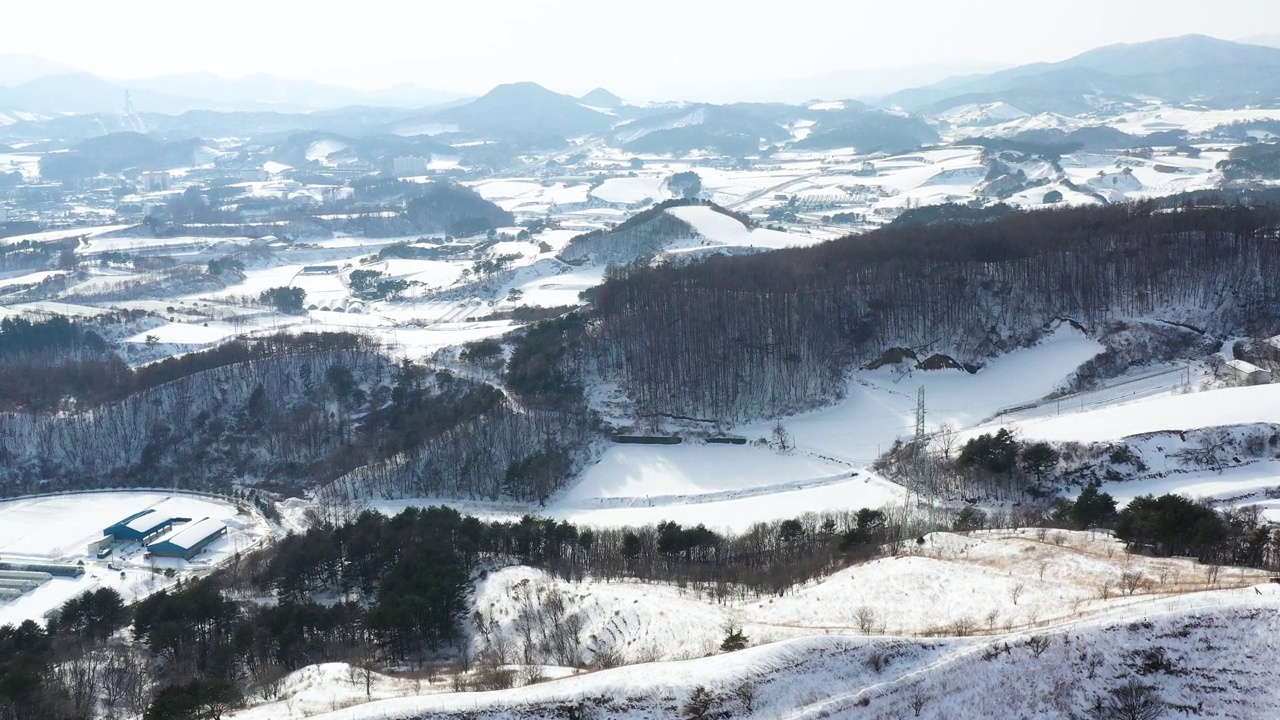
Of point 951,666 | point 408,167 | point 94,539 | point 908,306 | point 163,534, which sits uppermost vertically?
point 408,167

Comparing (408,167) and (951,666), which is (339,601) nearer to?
(951,666)

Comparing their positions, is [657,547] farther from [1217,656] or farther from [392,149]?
[392,149]

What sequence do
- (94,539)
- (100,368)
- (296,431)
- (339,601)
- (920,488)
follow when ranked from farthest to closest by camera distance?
(100,368), (296,431), (94,539), (920,488), (339,601)

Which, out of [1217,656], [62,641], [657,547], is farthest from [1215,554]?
[62,641]

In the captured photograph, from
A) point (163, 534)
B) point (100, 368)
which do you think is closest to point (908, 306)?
point (163, 534)

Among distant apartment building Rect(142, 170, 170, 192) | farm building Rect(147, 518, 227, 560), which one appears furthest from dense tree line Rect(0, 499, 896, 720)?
distant apartment building Rect(142, 170, 170, 192)
